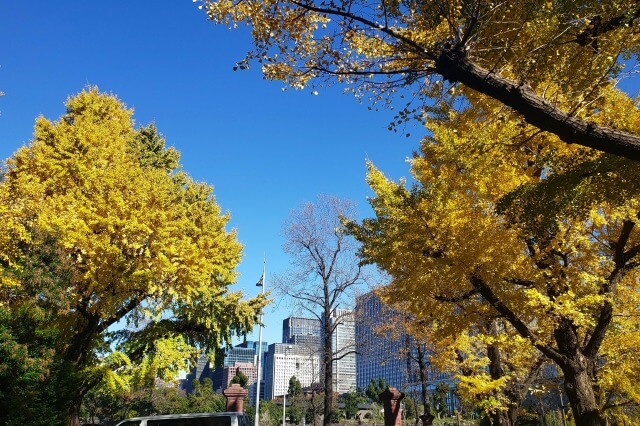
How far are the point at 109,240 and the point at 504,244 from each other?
9596 mm

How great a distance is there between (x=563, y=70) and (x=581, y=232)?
461 centimetres

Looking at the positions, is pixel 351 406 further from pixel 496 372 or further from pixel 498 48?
pixel 498 48

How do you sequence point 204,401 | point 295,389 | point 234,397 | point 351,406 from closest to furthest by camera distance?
point 234,397, point 204,401, point 295,389, point 351,406

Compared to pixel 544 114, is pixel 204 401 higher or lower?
lower

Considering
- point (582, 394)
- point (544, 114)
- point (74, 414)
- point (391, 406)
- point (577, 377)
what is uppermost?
point (544, 114)

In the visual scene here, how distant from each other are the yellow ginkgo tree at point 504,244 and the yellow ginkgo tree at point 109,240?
6464 millimetres

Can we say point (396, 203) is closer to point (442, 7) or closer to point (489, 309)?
point (489, 309)

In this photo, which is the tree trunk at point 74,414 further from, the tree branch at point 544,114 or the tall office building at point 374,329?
the tree branch at point 544,114

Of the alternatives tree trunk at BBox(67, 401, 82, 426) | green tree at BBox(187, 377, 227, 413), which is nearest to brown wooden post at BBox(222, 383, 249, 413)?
tree trunk at BBox(67, 401, 82, 426)

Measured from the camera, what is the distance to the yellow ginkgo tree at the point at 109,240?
35.4 feet

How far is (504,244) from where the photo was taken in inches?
299

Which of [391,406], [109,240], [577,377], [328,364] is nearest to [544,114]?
[577,377]

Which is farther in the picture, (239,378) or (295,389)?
(295,389)

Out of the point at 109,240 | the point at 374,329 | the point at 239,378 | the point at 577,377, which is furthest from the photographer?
the point at 239,378
